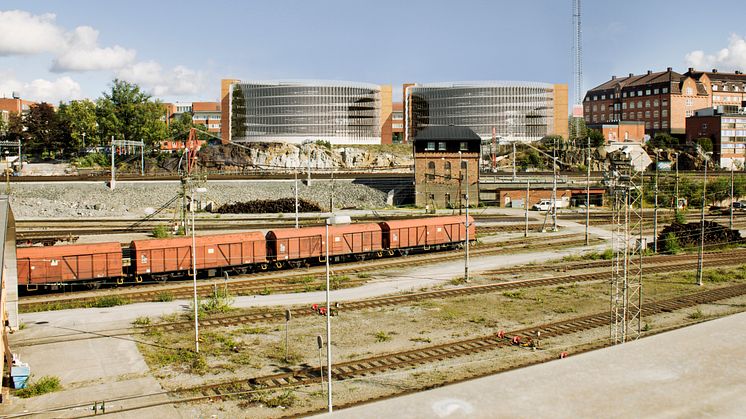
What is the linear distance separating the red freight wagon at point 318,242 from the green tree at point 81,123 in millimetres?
94433

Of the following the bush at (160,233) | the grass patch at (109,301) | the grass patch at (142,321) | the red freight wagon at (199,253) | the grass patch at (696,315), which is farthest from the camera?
the bush at (160,233)

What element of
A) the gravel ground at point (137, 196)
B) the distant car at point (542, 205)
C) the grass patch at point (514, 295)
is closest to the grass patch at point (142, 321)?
the grass patch at point (514, 295)

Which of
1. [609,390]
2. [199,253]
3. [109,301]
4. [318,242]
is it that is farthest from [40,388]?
[318,242]

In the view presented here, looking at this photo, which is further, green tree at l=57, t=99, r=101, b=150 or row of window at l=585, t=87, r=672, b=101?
row of window at l=585, t=87, r=672, b=101

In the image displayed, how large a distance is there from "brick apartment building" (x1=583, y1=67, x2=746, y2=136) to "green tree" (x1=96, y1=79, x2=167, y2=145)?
104 m

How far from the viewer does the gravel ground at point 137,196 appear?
71688 millimetres

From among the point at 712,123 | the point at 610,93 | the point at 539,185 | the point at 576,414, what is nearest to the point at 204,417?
the point at 576,414

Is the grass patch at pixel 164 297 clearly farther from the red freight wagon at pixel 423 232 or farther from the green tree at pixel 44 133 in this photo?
the green tree at pixel 44 133

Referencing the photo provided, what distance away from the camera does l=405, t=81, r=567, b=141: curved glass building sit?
16038 centimetres

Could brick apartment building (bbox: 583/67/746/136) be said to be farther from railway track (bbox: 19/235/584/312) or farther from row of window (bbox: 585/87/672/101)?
railway track (bbox: 19/235/584/312)

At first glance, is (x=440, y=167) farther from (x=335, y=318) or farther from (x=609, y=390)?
(x=609, y=390)

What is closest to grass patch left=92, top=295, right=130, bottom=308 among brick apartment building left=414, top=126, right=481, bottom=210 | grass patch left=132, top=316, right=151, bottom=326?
grass patch left=132, top=316, right=151, bottom=326

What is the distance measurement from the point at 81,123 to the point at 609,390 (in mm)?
129453

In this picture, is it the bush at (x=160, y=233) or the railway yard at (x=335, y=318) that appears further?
the bush at (x=160, y=233)
